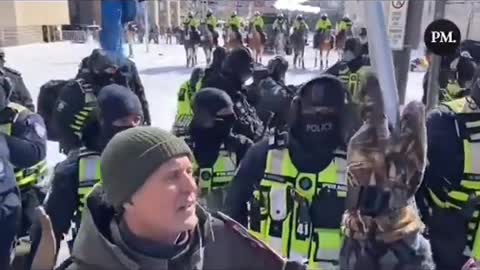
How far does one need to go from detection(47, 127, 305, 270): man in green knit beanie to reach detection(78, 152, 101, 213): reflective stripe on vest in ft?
4.78

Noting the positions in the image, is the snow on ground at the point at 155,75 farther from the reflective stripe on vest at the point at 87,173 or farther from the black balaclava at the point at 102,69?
the reflective stripe on vest at the point at 87,173

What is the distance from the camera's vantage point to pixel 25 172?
4.03 meters

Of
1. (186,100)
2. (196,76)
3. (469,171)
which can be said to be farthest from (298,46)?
(469,171)

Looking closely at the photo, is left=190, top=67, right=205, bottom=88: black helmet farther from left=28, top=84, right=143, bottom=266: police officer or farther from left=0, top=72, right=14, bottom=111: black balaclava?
left=28, top=84, right=143, bottom=266: police officer

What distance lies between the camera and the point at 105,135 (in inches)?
134

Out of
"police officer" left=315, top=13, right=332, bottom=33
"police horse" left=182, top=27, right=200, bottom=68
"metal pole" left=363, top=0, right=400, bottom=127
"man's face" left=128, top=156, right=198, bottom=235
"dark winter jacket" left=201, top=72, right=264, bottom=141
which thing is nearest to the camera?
"man's face" left=128, top=156, right=198, bottom=235

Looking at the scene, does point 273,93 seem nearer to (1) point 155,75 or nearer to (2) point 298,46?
(1) point 155,75

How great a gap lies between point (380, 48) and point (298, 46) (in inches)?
711

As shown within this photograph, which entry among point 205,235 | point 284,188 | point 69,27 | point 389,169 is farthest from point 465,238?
point 69,27

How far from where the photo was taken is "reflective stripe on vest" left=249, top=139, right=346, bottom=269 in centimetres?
297

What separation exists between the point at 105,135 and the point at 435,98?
178 centimetres

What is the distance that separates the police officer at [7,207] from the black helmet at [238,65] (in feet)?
8.83

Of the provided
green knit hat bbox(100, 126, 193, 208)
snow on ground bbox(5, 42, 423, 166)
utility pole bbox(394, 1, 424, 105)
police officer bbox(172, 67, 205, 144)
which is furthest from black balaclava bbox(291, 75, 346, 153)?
snow on ground bbox(5, 42, 423, 166)

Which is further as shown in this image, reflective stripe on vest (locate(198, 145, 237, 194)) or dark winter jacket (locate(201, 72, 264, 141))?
dark winter jacket (locate(201, 72, 264, 141))
